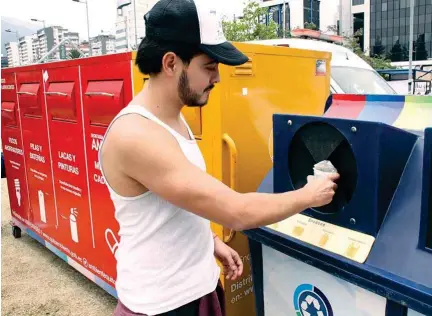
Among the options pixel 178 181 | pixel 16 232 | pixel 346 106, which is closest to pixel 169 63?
pixel 178 181

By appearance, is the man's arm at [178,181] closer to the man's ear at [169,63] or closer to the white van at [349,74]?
the man's ear at [169,63]

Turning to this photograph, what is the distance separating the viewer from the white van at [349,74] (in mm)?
5391

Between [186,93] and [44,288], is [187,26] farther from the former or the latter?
[44,288]

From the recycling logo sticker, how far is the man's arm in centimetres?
48

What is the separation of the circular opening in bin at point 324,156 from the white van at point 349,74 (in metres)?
3.61

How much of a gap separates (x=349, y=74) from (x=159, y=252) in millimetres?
4898

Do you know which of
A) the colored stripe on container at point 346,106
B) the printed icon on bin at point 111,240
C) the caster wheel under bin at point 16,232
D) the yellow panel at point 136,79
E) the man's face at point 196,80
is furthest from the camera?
the caster wheel under bin at point 16,232

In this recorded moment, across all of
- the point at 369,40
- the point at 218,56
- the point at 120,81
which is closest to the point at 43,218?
the point at 120,81

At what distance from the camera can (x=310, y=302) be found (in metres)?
1.61

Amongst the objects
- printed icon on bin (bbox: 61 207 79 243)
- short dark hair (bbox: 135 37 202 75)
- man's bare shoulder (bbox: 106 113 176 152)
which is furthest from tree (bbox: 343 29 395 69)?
man's bare shoulder (bbox: 106 113 176 152)

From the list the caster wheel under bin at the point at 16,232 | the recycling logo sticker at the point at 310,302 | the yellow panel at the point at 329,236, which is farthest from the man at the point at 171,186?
the caster wheel under bin at the point at 16,232

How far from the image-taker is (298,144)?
64.9 inches

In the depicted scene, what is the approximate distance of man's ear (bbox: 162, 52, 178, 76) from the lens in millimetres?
1265

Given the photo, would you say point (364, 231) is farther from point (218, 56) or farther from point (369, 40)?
point (369, 40)
